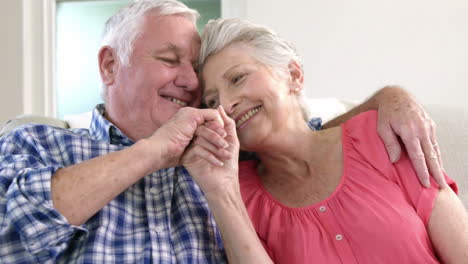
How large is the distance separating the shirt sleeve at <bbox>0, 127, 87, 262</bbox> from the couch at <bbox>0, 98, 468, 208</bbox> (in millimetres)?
552

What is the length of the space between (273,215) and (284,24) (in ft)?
5.50

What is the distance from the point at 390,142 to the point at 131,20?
0.84 metres

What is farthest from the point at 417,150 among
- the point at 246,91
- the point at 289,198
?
the point at 246,91

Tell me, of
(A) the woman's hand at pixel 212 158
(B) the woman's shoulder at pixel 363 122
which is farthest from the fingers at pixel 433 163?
(A) the woman's hand at pixel 212 158

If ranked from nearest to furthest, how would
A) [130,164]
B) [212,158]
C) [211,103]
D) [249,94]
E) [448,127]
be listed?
[130,164] → [212,158] → [249,94] → [211,103] → [448,127]

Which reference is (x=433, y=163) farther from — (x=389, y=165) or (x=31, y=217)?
(x=31, y=217)

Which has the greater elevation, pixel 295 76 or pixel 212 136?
pixel 295 76

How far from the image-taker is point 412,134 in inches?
52.8

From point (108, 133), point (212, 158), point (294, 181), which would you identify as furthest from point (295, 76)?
point (108, 133)

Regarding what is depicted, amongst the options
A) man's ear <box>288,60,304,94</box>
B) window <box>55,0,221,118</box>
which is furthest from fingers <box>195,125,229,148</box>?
window <box>55,0,221,118</box>

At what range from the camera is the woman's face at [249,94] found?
140cm

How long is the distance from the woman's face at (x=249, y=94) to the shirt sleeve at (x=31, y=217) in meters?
0.50

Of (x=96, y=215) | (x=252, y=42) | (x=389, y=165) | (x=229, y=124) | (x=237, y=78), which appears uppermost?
(x=252, y=42)

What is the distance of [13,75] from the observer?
3.19m
